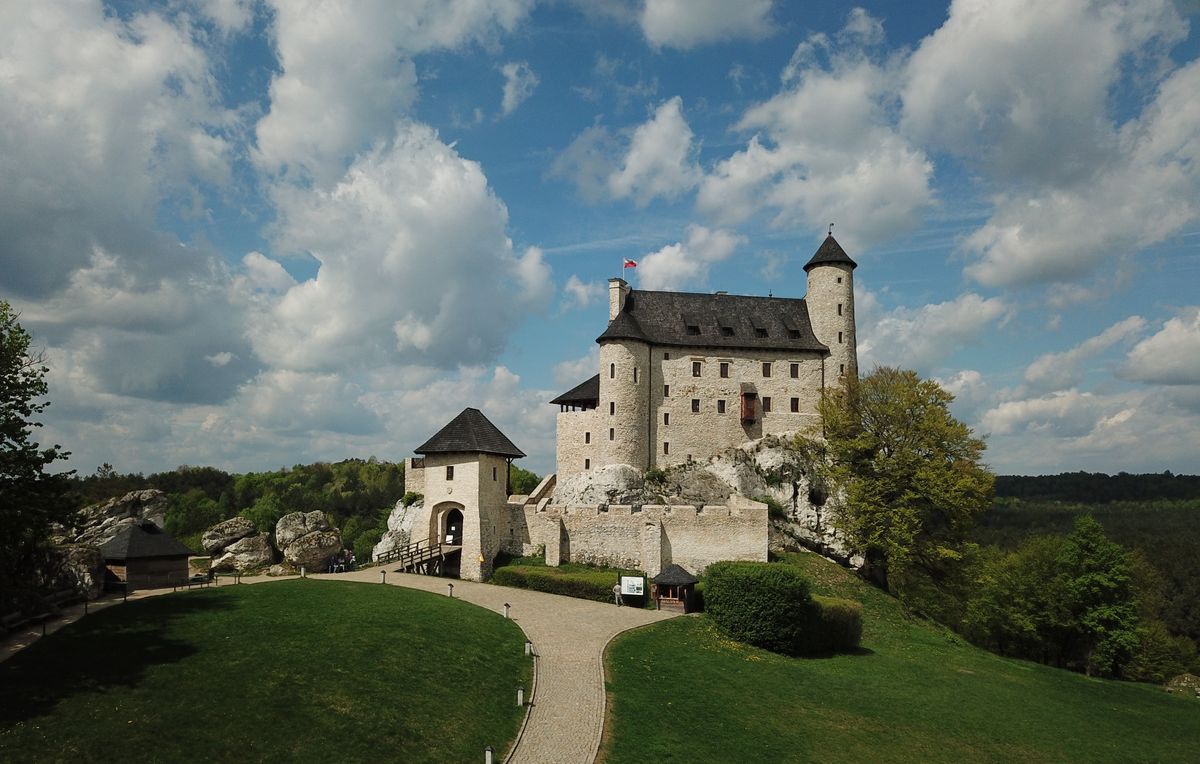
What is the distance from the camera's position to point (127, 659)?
2189 centimetres

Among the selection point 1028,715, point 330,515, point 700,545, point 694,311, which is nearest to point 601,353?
point 694,311

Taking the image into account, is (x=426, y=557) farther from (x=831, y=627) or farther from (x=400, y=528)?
(x=831, y=627)

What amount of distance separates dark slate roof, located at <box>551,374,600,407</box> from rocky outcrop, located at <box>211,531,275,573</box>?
21.0 m

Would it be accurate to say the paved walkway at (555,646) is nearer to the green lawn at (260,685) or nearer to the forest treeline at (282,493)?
the green lawn at (260,685)

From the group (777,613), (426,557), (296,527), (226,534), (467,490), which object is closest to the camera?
(777,613)

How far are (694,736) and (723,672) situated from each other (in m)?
6.36

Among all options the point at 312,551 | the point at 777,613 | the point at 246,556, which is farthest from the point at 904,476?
the point at 246,556

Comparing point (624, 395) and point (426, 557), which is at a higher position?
point (624, 395)

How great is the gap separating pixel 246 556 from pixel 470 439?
47.4ft

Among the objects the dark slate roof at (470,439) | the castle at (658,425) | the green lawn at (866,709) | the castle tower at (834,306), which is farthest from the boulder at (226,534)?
the castle tower at (834,306)

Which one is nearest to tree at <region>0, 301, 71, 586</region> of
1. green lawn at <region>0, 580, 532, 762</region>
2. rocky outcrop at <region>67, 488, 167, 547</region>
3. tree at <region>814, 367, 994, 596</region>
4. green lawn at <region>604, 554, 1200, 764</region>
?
green lawn at <region>0, 580, 532, 762</region>

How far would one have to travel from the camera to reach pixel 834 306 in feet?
184

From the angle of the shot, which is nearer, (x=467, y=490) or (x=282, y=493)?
(x=467, y=490)

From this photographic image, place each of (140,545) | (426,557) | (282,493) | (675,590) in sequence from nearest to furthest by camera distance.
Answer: (140,545) < (675,590) < (426,557) < (282,493)
